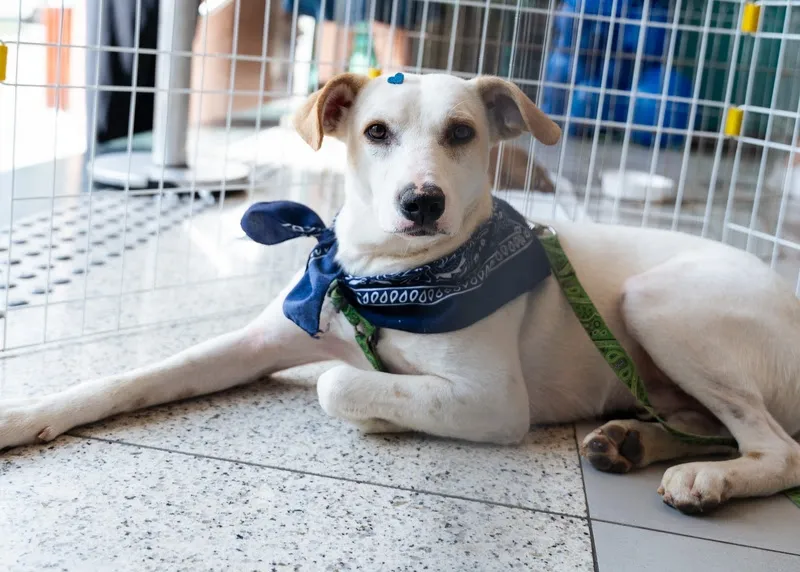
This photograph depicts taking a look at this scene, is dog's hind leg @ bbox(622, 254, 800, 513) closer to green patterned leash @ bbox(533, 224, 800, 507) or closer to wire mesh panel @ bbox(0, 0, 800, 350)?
green patterned leash @ bbox(533, 224, 800, 507)

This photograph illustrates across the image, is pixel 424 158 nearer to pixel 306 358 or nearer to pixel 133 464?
pixel 306 358

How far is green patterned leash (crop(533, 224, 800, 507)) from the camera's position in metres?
2.22

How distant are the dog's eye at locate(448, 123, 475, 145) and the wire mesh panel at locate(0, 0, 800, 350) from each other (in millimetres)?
855

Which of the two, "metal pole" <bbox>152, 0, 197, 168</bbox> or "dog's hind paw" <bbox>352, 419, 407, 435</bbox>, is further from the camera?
"metal pole" <bbox>152, 0, 197, 168</bbox>

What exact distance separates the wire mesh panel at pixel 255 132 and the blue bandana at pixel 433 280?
0.63 m

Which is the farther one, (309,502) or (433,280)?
(433,280)

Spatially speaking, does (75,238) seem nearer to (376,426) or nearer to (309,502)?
(376,426)

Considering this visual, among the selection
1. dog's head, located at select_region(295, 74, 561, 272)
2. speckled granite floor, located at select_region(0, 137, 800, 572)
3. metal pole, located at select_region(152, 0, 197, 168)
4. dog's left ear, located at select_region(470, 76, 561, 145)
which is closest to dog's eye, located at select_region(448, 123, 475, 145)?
dog's head, located at select_region(295, 74, 561, 272)

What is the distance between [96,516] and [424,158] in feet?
3.41

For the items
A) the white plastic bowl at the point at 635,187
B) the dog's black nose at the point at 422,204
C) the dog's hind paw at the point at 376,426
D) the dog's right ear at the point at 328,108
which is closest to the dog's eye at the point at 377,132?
the dog's right ear at the point at 328,108

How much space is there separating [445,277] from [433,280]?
0.03 m

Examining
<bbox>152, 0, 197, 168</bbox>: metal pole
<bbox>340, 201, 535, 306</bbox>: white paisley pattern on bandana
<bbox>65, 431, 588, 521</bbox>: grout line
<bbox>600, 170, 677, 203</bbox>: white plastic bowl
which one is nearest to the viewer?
<bbox>65, 431, 588, 521</bbox>: grout line

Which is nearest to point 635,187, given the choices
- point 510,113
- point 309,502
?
point 510,113

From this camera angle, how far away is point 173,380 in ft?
7.51
